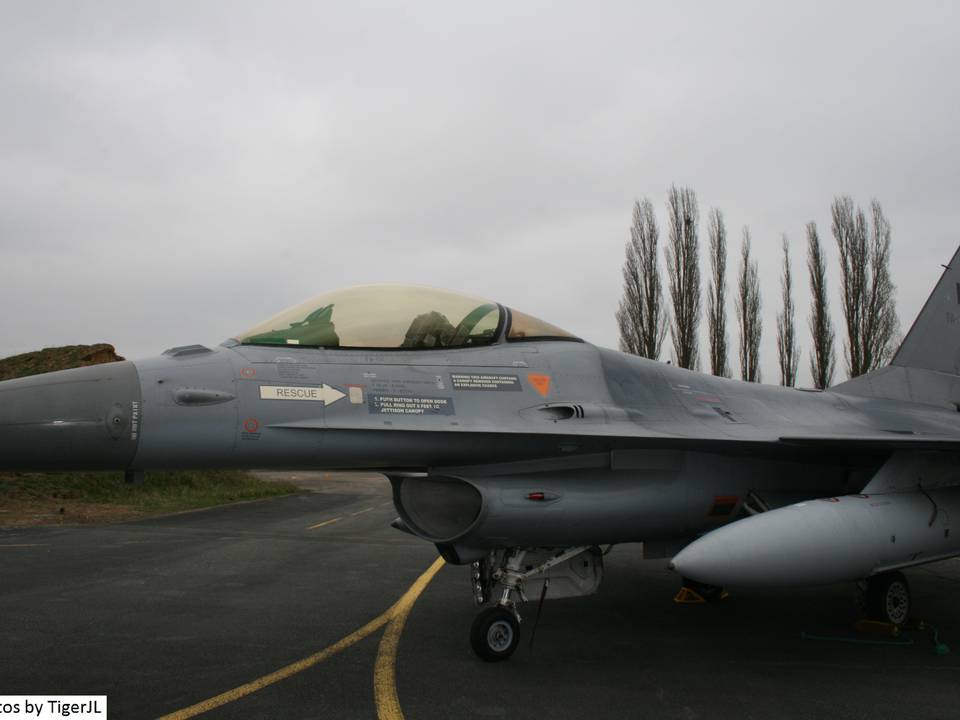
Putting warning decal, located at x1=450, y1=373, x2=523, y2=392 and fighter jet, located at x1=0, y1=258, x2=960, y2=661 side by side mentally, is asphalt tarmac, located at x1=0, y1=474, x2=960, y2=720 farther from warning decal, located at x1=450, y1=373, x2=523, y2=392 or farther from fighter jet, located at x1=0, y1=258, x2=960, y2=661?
warning decal, located at x1=450, y1=373, x2=523, y2=392

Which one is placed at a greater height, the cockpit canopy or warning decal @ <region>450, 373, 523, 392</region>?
the cockpit canopy

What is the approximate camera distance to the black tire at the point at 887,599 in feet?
22.7

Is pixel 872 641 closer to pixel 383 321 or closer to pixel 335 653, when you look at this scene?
pixel 335 653

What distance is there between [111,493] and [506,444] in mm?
17724

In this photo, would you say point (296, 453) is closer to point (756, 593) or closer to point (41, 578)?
point (41, 578)

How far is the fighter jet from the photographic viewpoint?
4.70 meters

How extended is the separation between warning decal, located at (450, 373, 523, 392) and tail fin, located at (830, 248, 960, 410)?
5891mm

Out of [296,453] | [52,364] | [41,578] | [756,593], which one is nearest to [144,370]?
[296,453]

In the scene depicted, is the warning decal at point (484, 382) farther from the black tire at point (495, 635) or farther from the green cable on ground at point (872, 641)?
the green cable on ground at point (872, 641)

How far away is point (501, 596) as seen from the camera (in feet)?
18.8

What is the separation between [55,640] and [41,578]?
128 inches

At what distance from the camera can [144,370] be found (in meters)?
4.75

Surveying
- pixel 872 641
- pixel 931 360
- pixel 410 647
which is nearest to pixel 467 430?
pixel 410 647

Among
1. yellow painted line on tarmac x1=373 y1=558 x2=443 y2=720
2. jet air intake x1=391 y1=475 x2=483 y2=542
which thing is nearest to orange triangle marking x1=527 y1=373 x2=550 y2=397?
jet air intake x1=391 y1=475 x2=483 y2=542
